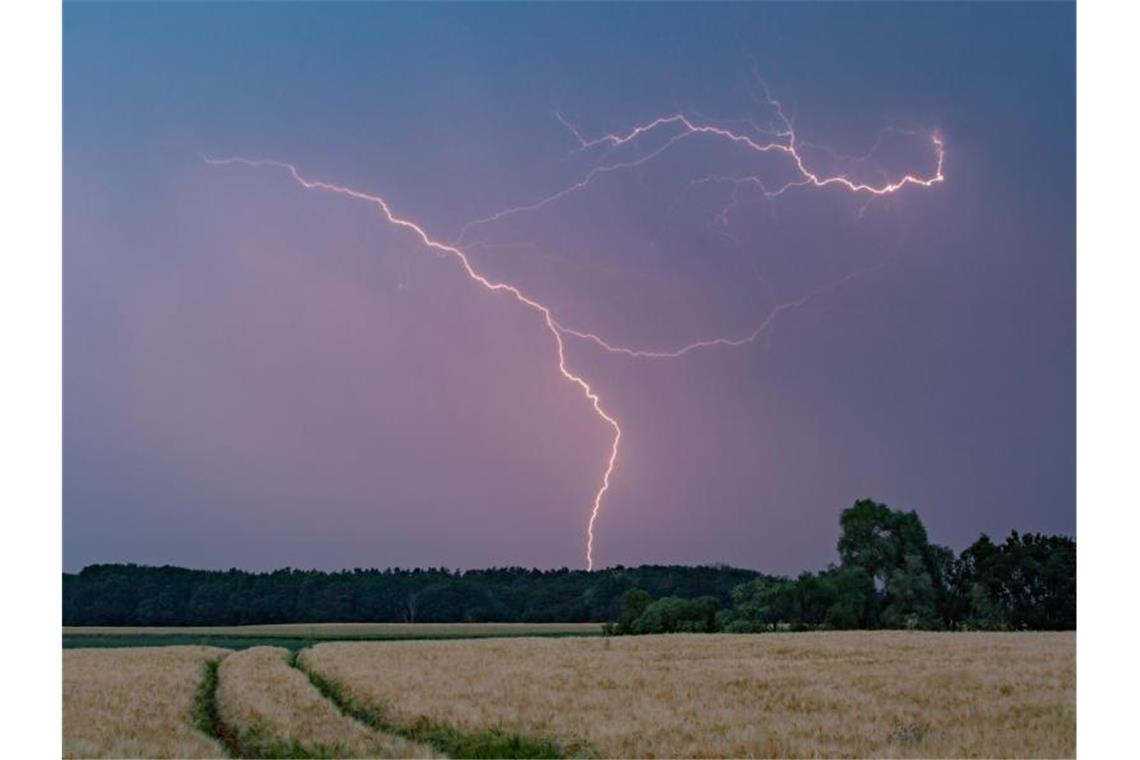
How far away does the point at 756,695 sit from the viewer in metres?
19.7

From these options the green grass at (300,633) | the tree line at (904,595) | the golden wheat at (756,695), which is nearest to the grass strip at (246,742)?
the golden wheat at (756,695)

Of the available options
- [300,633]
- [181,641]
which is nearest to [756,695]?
[181,641]

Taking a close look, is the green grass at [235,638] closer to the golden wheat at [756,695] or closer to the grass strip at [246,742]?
the golden wheat at [756,695]

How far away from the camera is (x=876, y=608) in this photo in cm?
5231

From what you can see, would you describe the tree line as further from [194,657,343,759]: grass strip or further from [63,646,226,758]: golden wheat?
[194,657,343,759]: grass strip

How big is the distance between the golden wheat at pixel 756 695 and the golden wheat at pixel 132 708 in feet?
10.3

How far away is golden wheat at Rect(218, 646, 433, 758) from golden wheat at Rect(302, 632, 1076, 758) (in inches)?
36.0

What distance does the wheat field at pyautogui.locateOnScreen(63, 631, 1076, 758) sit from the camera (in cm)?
1537

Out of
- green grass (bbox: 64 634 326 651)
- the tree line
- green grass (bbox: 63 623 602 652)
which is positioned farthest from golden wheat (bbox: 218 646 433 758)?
the tree line

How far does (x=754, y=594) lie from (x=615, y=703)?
3466 cm

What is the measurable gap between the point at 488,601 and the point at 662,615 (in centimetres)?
894
